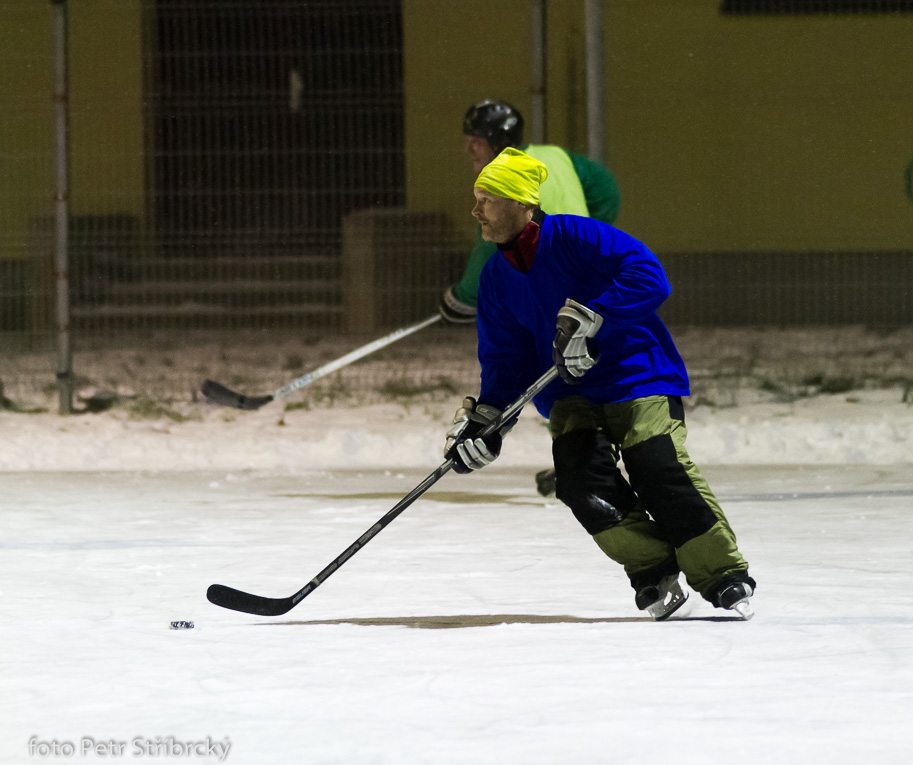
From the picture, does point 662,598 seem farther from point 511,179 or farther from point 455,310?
point 455,310

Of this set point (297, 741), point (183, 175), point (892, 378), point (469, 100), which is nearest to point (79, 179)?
point (183, 175)

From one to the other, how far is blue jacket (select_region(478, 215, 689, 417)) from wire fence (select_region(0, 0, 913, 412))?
4.76 meters

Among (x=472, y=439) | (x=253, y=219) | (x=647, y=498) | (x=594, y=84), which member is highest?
(x=594, y=84)

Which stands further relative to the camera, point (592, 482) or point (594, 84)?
point (594, 84)

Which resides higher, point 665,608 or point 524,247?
point 524,247

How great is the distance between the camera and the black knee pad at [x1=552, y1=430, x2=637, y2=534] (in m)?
4.39

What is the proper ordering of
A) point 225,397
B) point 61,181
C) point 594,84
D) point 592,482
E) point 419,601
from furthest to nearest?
point 61,181 → point 594,84 → point 225,397 → point 419,601 → point 592,482

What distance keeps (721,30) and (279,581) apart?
8.54 meters

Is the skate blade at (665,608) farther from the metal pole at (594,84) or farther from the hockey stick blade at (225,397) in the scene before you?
the metal pole at (594,84)

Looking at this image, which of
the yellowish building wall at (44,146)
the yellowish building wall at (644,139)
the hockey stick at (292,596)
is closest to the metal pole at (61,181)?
the yellowish building wall at (44,146)

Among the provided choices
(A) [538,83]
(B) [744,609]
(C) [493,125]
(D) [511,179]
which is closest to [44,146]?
(A) [538,83]

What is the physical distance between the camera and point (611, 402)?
446 centimetres

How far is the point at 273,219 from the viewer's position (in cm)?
970

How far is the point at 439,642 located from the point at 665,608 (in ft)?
2.06
